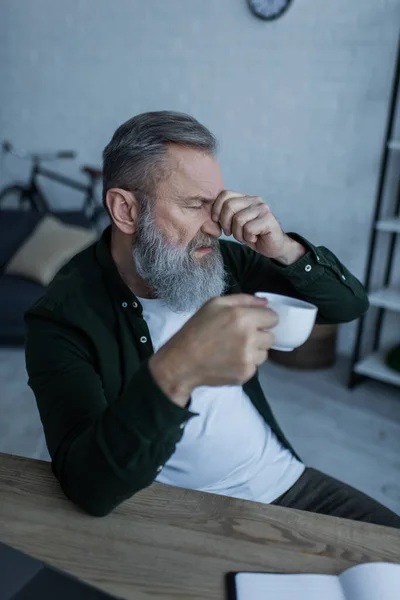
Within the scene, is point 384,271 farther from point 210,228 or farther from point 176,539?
point 176,539

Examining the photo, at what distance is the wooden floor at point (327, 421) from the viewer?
226cm

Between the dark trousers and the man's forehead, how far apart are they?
635mm

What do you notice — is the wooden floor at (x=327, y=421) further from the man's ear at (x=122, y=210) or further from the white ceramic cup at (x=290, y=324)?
the white ceramic cup at (x=290, y=324)

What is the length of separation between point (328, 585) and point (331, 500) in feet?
1.72

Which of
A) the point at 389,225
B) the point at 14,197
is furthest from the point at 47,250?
the point at 389,225

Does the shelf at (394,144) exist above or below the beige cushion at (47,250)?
above

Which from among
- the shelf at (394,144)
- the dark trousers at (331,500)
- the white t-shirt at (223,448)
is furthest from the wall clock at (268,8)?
the dark trousers at (331,500)

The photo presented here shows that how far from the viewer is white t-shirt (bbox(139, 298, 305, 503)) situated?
1.11 meters

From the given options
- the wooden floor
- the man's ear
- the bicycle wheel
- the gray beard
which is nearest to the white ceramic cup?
the gray beard

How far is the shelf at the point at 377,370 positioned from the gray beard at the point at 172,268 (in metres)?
1.87

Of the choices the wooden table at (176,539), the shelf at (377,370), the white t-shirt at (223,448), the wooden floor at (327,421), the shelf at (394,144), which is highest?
the shelf at (394,144)

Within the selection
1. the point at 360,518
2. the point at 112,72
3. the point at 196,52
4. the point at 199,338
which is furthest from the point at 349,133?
the point at 199,338

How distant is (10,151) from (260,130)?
224cm

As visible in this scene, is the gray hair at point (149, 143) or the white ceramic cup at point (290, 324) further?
the gray hair at point (149, 143)
